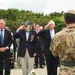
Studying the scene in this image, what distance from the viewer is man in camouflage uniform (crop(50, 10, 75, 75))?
6754 mm

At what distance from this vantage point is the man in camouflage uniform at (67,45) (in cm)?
675

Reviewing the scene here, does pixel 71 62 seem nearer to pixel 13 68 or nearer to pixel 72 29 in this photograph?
pixel 72 29

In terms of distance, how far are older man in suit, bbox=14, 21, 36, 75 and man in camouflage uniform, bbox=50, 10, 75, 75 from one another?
6.34 meters

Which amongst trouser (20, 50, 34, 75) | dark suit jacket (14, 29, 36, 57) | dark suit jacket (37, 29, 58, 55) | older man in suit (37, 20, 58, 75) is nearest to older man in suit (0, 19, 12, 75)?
dark suit jacket (14, 29, 36, 57)

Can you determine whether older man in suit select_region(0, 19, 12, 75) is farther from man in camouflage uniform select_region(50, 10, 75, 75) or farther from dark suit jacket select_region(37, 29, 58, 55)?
man in camouflage uniform select_region(50, 10, 75, 75)

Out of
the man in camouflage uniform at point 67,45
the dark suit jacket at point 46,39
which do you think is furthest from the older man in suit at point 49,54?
the man in camouflage uniform at point 67,45

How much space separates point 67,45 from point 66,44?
0.09 ft

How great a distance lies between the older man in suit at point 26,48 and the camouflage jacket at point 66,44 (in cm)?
635

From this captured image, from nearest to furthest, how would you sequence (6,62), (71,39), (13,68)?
(71,39)
(6,62)
(13,68)

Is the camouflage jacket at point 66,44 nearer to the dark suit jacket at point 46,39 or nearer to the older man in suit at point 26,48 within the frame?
the older man in suit at point 26,48

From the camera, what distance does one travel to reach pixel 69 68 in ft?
22.5

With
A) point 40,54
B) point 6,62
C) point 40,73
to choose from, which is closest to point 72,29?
point 6,62

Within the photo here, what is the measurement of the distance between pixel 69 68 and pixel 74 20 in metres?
0.80

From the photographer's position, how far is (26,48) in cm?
1326
